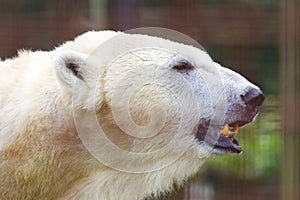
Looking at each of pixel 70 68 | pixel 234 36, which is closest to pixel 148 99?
pixel 70 68

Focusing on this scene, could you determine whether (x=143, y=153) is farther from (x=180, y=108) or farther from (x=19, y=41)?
(x=19, y=41)

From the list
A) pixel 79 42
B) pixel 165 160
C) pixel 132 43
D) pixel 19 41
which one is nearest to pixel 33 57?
pixel 79 42

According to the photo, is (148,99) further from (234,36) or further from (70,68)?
(234,36)

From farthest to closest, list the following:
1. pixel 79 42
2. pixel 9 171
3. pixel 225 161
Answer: pixel 225 161 → pixel 79 42 → pixel 9 171

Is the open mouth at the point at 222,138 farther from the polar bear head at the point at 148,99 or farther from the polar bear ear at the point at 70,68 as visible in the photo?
the polar bear ear at the point at 70,68

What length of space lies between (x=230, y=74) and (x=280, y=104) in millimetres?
1246

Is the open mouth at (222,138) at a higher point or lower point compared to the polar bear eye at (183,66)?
lower

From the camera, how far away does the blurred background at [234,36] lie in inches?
143

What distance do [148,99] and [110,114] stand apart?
11 centimetres

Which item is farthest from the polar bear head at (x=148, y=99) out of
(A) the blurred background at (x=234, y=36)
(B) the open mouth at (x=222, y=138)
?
(A) the blurred background at (x=234, y=36)

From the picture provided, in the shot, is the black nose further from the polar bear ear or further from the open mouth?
the polar bear ear

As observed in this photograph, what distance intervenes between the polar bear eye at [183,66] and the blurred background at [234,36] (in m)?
1.02

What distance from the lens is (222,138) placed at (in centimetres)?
251

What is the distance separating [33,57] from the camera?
8.41 feet
